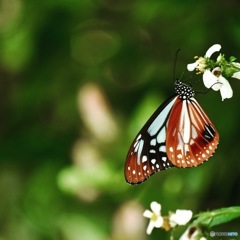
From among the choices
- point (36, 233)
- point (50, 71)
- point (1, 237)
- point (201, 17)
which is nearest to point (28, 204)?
point (36, 233)

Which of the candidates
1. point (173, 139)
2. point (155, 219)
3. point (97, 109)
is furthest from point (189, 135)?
point (97, 109)

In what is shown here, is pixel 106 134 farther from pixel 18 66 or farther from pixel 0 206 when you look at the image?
pixel 0 206

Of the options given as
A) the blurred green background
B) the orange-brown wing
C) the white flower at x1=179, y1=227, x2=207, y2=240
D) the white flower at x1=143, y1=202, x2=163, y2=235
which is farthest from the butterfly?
the blurred green background

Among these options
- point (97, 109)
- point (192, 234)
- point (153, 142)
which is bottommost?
point (192, 234)

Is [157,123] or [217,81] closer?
[217,81]

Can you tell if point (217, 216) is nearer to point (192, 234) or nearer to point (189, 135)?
point (192, 234)

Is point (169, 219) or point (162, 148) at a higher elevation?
point (162, 148)
